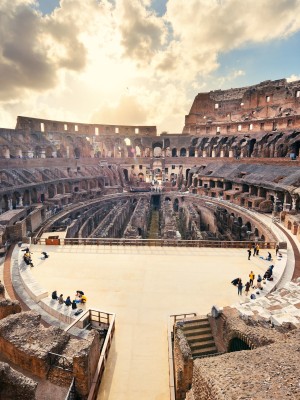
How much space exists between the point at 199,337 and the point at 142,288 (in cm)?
338

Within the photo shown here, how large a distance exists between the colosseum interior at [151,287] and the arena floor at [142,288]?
5cm

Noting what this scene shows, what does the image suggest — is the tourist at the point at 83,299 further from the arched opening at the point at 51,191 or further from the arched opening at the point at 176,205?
the arched opening at the point at 176,205

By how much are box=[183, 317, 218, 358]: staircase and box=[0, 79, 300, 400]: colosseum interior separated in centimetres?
4

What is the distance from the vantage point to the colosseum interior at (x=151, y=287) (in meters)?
6.02

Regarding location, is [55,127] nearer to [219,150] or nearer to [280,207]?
[219,150]

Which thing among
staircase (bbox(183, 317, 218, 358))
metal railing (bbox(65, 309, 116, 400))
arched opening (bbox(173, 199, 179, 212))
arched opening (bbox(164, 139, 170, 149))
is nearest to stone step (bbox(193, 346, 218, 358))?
staircase (bbox(183, 317, 218, 358))

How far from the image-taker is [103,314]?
29.3 ft

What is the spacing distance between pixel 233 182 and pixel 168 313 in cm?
2524

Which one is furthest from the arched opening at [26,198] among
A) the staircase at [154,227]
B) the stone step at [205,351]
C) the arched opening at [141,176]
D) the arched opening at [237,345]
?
the arched opening at [237,345]

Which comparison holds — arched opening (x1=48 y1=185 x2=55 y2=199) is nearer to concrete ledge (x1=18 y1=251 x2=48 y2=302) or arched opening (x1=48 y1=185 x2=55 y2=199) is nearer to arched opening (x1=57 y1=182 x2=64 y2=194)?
arched opening (x1=57 y1=182 x2=64 y2=194)

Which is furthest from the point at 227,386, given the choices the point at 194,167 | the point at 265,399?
the point at 194,167

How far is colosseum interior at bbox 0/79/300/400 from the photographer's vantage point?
19.7 feet

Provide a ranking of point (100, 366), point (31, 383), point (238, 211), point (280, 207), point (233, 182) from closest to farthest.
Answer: point (31, 383) → point (100, 366) → point (280, 207) → point (238, 211) → point (233, 182)

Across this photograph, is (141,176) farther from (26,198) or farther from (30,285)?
(30,285)
